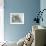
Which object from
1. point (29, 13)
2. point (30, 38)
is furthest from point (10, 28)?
point (30, 38)

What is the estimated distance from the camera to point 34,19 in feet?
16.1

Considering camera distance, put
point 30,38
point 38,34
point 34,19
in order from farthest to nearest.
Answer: point 34,19
point 30,38
point 38,34

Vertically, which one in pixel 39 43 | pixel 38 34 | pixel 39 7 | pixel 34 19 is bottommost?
pixel 39 43

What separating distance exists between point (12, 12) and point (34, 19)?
2.85ft

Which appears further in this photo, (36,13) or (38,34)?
(36,13)

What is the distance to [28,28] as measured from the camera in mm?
5004

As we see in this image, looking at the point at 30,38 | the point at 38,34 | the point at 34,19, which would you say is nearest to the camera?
the point at 38,34

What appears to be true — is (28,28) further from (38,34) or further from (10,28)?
(38,34)

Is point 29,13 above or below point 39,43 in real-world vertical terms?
above

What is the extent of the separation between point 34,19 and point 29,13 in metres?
0.31

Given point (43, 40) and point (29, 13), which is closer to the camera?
point (43, 40)

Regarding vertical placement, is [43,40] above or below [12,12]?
below

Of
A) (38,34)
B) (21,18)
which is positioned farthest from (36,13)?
(38,34)

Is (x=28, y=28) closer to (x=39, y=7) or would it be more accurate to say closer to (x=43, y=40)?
(x=39, y=7)
